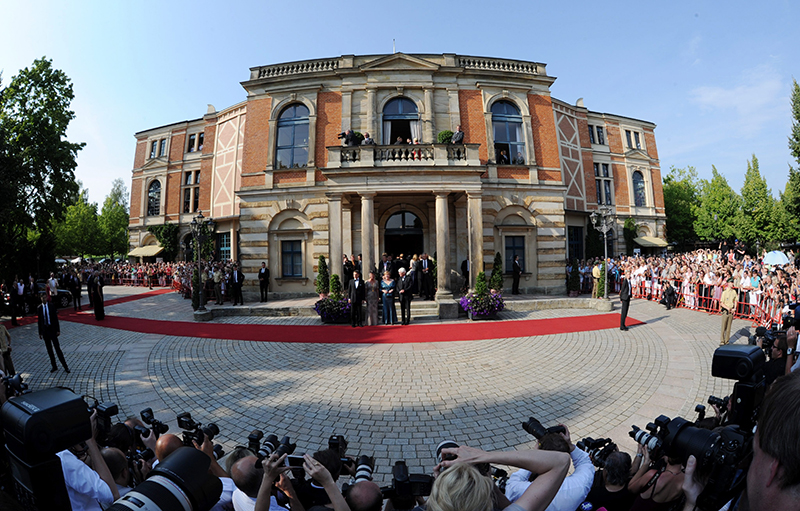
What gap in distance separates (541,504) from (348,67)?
729 inches

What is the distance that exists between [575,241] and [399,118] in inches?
602

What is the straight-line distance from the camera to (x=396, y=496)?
73.6 inches

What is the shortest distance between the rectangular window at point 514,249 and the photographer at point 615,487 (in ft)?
50.8

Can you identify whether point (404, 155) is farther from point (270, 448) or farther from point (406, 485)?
point (406, 485)

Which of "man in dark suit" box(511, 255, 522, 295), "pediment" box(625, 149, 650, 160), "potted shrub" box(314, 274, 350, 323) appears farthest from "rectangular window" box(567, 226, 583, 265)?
"potted shrub" box(314, 274, 350, 323)

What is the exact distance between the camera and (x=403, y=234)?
55.5ft

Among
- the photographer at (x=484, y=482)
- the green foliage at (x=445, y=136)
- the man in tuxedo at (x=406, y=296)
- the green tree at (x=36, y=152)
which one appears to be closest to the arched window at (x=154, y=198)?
the green tree at (x=36, y=152)

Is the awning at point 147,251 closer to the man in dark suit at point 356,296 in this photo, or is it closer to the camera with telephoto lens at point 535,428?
the man in dark suit at point 356,296

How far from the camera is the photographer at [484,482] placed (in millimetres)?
1321

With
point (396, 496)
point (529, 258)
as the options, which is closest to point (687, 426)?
point (396, 496)

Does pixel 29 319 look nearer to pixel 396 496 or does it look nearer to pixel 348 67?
pixel 348 67

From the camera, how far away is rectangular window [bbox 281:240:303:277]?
54.9 ft

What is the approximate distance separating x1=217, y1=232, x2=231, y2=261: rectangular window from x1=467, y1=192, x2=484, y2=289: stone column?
20301 mm

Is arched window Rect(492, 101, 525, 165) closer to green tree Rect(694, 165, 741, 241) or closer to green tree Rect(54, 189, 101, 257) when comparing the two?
green tree Rect(694, 165, 741, 241)
